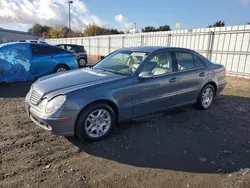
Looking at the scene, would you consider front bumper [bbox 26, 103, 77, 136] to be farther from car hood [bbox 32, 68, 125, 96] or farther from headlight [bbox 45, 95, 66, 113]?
car hood [bbox 32, 68, 125, 96]

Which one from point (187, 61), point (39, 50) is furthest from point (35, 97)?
point (39, 50)

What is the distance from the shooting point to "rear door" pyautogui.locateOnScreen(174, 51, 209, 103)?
461cm

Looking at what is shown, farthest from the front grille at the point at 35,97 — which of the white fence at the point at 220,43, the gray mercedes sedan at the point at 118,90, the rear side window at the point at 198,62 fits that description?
the white fence at the point at 220,43

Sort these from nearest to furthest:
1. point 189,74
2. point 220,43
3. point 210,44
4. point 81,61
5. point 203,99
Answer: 1. point 189,74
2. point 203,99
3. point 220,43
4. point 210,44
5. point 81,61

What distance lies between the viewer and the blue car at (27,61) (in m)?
7.19

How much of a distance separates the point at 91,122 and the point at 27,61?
17.4 feet

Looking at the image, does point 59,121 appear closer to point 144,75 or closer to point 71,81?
point 71,81

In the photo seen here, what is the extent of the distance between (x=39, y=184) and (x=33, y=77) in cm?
595

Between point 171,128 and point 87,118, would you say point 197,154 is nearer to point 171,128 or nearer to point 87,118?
point 171,128

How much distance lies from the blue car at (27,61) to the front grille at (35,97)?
4.44 m

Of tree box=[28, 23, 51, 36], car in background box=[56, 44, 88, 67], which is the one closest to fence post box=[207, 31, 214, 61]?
car in background box=[56, 44, 88, 67]

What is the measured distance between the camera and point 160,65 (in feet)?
14.2

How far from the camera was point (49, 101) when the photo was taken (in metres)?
3.16

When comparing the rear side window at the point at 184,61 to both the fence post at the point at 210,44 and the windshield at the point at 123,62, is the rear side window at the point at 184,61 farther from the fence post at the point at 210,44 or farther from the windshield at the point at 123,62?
the fence post at the point at 210,44
